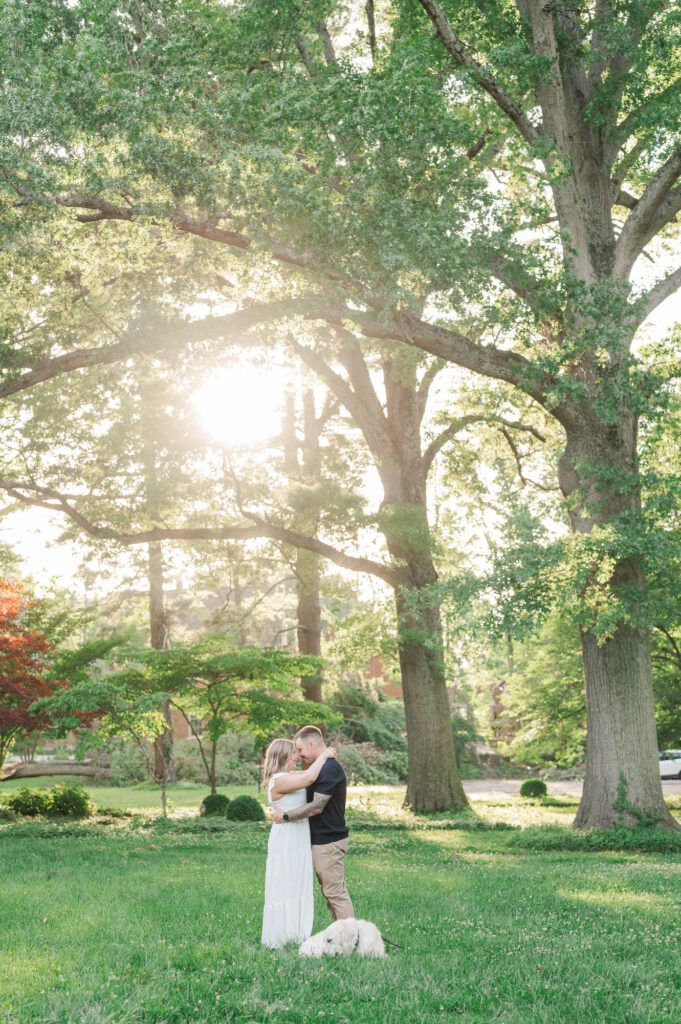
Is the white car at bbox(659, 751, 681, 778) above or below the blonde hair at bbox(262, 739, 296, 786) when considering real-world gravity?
below

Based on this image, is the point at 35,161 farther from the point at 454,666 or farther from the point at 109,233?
the point at 454,666

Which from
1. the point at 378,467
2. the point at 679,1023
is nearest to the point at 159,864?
the point at 679,1023

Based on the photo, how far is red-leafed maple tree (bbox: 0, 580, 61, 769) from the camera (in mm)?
19500

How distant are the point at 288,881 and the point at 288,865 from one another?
11 centimetres

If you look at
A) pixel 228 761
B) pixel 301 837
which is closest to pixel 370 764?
pixel 228 761

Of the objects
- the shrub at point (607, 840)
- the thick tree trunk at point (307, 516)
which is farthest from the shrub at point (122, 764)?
the shrub at point (607, 840)

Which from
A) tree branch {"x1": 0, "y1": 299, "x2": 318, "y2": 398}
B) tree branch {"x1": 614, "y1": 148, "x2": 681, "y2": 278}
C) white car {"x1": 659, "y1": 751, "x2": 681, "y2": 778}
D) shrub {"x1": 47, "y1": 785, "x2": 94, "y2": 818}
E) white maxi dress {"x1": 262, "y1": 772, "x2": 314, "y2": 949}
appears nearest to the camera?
white maxi dress {"x1": 262, "y1": 772, "x2": 314, "y2": 949}

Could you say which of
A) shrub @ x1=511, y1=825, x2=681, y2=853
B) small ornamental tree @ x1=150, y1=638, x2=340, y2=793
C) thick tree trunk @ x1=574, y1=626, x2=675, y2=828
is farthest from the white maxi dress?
small ornamental tree @ x1=150, y1=638, x2=340, y2=793

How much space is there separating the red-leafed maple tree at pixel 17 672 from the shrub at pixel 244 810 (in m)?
4.30

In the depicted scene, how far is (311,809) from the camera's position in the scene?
7332mm

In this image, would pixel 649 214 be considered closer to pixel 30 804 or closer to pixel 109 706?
pixel 109 706

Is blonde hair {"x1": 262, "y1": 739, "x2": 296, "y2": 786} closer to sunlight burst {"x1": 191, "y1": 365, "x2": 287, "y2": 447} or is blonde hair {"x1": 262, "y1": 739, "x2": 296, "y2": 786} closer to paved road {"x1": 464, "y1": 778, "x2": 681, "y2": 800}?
sunlight burst {"x1": 191, "y1": 365, "x2": 287, "y2": 447}

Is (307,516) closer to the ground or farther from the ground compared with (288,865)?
farther from the ground

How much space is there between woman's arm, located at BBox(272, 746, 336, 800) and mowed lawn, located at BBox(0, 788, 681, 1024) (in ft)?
3.69
